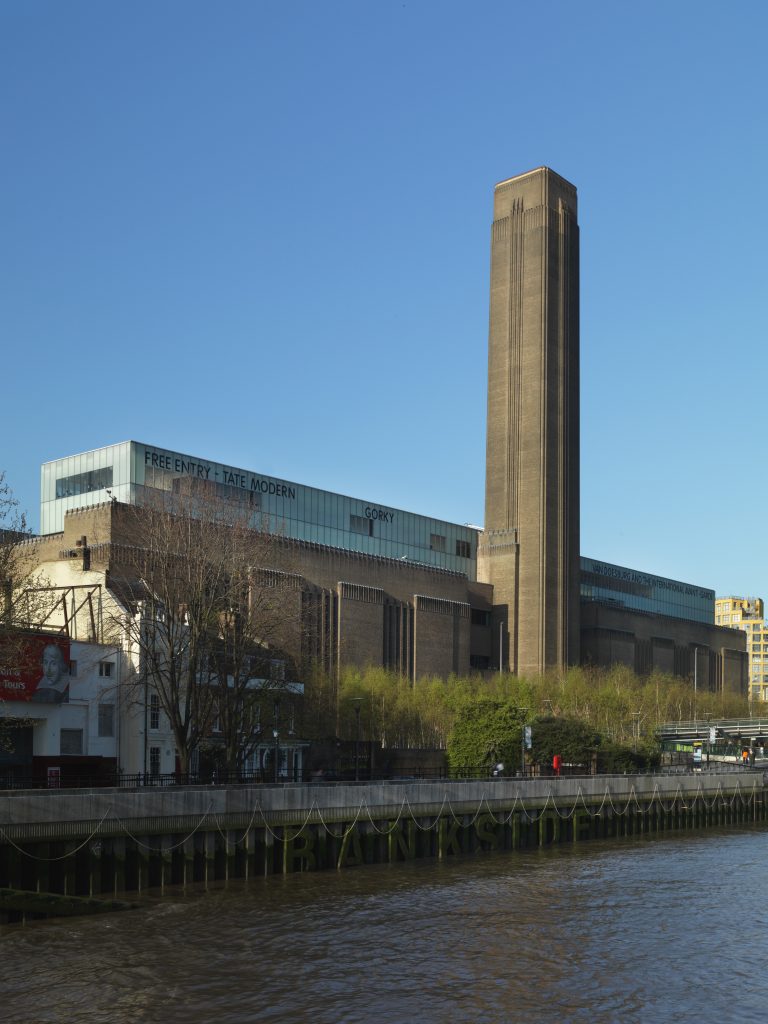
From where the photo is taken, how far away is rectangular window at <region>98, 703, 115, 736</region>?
213 feet

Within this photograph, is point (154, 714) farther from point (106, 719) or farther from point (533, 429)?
point (533, 429)

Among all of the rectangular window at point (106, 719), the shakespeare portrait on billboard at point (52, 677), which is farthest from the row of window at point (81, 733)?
the shakespeare portrait on billboard at point (52, 677)

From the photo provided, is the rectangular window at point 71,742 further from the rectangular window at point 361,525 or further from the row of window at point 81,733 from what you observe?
the rectangular window at point 361,525

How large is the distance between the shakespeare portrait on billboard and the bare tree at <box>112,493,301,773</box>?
3753 mm

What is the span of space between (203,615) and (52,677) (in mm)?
8596

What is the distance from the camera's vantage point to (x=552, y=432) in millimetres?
160000

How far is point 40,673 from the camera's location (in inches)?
2346

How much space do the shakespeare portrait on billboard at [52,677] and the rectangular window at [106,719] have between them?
3853mm

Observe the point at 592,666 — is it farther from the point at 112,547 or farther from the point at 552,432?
the point at 112,547

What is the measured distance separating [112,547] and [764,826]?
1859 inches

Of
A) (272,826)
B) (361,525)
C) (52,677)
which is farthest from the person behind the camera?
(361,525)

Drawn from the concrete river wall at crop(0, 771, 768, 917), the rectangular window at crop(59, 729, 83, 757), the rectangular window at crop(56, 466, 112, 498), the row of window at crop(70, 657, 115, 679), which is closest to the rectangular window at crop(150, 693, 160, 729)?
the row of window at crop(70, 657, 115, 679)

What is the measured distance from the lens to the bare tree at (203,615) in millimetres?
58500

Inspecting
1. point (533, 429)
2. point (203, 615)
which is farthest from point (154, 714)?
point (533, 429)
